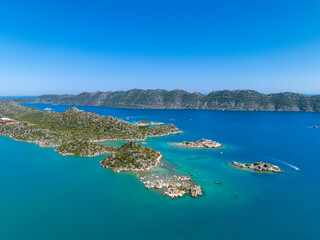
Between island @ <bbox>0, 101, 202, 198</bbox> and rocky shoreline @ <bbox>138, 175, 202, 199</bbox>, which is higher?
island @ <bbox>0, 101, 202, 198</bbox>

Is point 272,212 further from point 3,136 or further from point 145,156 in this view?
point 3,136

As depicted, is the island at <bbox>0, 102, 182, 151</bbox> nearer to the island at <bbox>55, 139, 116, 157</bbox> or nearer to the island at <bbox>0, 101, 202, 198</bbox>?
the island at <bbox>0, 101, 202, 198</bbox>

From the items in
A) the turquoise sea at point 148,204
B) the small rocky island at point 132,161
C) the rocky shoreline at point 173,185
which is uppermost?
the small rocky island at point 132,161

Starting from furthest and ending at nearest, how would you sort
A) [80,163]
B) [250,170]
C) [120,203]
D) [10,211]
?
[80,163], [250,170], [120,203], [10,211]

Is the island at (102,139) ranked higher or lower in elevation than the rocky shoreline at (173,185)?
higher

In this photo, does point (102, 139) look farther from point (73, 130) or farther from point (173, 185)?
point (173, 185)

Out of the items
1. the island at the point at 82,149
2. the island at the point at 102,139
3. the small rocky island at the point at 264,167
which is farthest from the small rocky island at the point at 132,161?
the small rocky island at the point at 264,167

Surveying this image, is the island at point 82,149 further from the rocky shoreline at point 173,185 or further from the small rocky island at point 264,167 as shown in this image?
the small rocky island at point 264,167

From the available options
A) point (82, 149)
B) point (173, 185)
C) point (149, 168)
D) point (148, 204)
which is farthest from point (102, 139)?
point (148, 204)

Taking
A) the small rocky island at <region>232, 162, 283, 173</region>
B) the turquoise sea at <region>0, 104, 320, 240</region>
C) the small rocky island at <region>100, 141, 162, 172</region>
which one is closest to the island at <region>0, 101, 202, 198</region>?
the small rocky island at <region>100, 141, 162, 172</region>

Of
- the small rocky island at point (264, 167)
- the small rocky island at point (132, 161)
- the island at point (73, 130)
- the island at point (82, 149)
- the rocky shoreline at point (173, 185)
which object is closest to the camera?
the rocky shoreline at point (173, 185)

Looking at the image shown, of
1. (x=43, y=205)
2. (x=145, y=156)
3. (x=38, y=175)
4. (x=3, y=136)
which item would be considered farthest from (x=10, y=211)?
(x=3, y=136)
